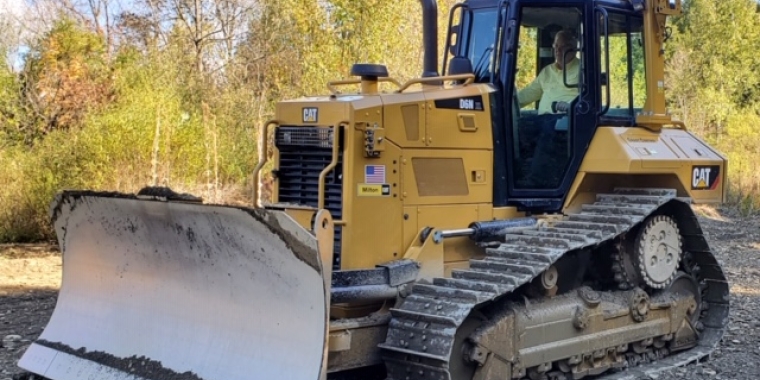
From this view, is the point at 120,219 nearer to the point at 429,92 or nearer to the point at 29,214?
the point at 429,92

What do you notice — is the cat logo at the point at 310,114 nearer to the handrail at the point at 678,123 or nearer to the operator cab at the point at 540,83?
the operator cab at the point at 540,83

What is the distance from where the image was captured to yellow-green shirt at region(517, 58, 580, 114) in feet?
22.7

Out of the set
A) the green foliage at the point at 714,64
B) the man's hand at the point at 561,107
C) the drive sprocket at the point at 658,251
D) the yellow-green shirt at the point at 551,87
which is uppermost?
the green foliage at the point at 714,64

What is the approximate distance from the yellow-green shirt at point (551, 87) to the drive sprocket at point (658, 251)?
4.03 feet

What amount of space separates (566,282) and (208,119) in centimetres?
1146

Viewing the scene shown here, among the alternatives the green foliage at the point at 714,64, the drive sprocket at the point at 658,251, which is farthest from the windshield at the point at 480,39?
the green foliage at the point at 714,64

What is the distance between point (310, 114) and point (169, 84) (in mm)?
11079

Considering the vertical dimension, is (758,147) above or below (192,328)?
above

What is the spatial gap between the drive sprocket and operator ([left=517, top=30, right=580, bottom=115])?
121 centimetres

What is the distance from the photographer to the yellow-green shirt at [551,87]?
693cm

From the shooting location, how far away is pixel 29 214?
13.9 m

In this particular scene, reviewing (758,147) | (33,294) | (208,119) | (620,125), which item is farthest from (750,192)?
(33,294)

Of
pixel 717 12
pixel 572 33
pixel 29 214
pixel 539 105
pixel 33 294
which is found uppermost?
pixel 717 12

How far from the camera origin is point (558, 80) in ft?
23.1
